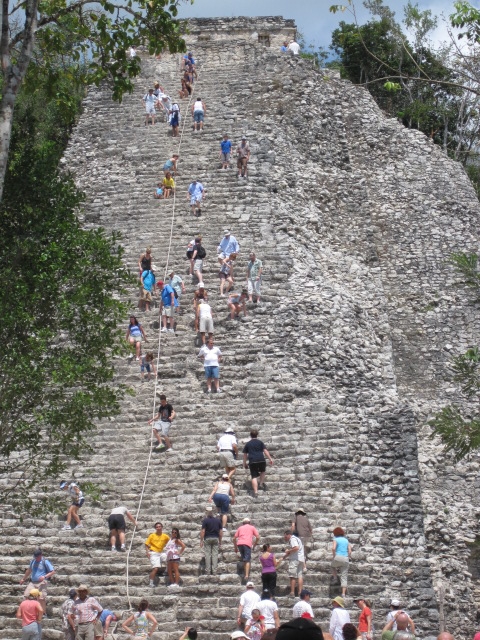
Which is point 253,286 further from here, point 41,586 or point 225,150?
point 41,586

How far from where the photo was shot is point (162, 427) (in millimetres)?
15242

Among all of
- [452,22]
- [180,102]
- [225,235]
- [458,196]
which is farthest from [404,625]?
[180,102]

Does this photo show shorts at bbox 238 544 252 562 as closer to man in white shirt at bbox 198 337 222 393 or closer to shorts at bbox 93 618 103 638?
shorts at bbox 93 618 103 638

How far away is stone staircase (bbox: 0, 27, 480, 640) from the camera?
1281 cm

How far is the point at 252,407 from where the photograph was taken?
15820 millimetres

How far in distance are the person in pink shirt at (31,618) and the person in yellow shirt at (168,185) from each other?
1166 centimetres

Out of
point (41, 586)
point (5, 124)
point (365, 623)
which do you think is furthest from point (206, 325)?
point (5, 124)

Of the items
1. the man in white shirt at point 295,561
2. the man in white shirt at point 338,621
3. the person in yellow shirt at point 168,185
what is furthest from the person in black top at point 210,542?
the person in yellow shirt at point 168,185

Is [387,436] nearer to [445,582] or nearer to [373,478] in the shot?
[373,478]

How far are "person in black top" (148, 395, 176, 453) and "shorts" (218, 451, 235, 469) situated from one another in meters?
1.02

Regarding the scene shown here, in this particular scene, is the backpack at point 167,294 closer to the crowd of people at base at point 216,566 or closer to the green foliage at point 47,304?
the crowd of people at base at point 216,566

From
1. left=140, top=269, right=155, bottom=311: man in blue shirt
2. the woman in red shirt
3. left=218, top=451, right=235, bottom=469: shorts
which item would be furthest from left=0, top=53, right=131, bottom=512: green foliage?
left=140, top=269, right=155, bottom=311: man in blue shirt

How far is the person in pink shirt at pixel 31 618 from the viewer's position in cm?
1159

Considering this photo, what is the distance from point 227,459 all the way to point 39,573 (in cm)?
305
